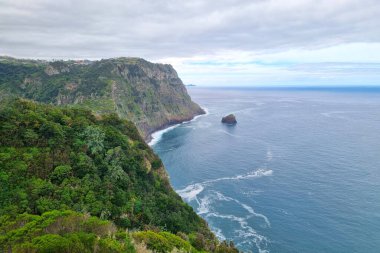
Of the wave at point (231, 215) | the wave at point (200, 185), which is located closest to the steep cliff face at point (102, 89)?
the wave at point (200, 185)

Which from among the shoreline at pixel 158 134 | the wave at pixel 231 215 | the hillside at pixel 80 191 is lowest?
the wave at pixel 231 215

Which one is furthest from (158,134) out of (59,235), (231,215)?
(59,235)

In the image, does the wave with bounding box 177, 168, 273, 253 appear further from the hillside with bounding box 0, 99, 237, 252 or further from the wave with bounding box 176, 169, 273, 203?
the hillside with bounding box 0, 99, 237, 252

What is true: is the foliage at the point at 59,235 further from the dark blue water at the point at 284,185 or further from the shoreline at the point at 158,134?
the shoreline at the point at 158,134

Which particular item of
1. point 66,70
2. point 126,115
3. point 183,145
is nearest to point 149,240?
point 183,145

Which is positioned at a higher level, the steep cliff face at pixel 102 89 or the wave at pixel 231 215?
the steep cliff face at pixel 102 89

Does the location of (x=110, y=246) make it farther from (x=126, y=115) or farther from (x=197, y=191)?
(x=126, y=115)

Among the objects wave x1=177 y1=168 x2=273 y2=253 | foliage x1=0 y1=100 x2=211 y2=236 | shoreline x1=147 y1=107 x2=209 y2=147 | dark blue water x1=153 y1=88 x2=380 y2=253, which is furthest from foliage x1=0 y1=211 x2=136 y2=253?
shoreline x1=147 y1=107 x2=209 y2=147

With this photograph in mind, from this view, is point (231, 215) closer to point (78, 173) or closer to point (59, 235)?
point (78, 173)

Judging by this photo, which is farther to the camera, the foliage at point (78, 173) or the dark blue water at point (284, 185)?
the dark blue water at point (284, 185)
